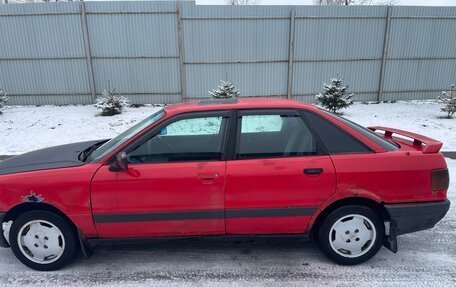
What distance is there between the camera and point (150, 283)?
9.28ft

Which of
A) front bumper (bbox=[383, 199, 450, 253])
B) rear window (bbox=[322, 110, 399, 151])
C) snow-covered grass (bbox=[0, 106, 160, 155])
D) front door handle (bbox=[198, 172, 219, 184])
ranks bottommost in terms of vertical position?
snow-covered grass (bbox=[0, 106, 160, 155])

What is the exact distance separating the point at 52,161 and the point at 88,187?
62 cm

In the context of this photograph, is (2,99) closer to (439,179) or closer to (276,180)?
(276,180)

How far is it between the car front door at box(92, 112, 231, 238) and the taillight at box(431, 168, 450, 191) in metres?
1.90

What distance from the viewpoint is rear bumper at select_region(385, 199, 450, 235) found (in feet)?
9.57

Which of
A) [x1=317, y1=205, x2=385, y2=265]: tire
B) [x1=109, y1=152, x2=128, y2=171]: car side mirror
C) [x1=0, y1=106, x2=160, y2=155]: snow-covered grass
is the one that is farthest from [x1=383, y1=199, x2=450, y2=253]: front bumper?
[x1=0, y1=106, x2=160, y2=155]: snow-covered grass

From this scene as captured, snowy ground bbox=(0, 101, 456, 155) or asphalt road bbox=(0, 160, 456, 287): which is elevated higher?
snowy ground bbox=(0, 101, 456, 155)

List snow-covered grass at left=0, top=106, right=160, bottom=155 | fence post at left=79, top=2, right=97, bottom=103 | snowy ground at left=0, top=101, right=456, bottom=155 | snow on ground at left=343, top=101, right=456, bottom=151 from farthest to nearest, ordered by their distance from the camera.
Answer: fence post at left=79, top=2, right=97, bottom=103 → snow on ground at left=343, top=101, right=456, bottom=151 → snowy ground at left=0, top=101, right=456, bottom=155 → snow-covered grass at left=0, top=106, right=160, bottom=155

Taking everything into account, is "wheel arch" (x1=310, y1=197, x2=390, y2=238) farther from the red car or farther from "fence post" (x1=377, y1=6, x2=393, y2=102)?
"fence post" (x1=377, y1=6, x2=393, y2=102)

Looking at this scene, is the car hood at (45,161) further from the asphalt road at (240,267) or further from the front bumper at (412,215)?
the front bumper at (412,215)

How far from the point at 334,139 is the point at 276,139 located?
0.53 meters

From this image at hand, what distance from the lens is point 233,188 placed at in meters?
2.85

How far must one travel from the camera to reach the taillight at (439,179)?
2.93m

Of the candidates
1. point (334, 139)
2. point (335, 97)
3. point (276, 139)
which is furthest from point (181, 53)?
point (334, 139)
